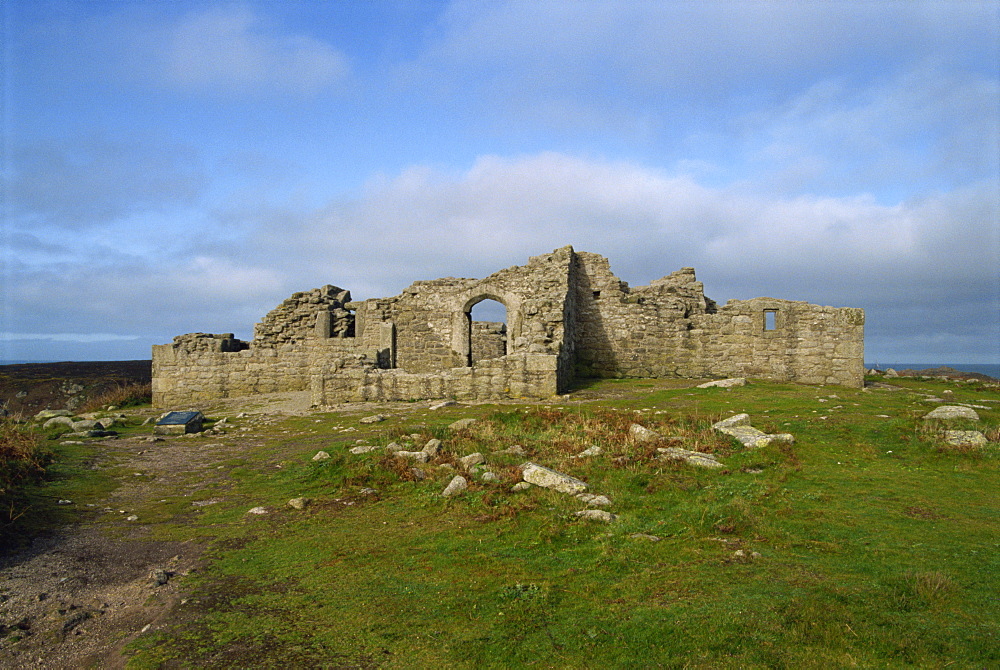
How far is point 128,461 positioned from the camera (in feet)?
32.2

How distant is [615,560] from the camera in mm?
4938

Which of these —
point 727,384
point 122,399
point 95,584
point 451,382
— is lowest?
point 95,584

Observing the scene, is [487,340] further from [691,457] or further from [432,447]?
[691,457]

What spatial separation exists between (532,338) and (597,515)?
36.3 feet

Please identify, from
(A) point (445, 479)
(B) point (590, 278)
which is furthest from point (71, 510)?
(B) point (590, 278)

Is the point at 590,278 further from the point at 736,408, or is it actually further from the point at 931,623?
the point at 931,623

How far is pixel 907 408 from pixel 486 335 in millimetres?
18420

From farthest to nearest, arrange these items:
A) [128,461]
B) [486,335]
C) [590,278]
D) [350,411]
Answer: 1. [486,335]
2. [590,278]
3. [350,411]
4. [128,461]

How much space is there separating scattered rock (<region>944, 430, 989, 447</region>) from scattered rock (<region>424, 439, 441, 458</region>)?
23.3 feet

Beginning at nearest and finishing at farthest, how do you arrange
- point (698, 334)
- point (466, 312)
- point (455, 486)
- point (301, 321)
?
1. point (455, 486)
2. point (698, 334)
3. point (301, 321)
4. point (466, 312)

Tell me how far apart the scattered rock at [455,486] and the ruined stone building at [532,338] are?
8.39 metres

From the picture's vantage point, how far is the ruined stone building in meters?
17.4

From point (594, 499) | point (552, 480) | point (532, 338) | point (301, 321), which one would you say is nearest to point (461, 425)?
point (552, 480)

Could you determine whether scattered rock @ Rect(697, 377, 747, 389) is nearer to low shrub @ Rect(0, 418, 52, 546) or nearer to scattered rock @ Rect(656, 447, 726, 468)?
scattered rock @ Rect(656, 447, 726, 468)
